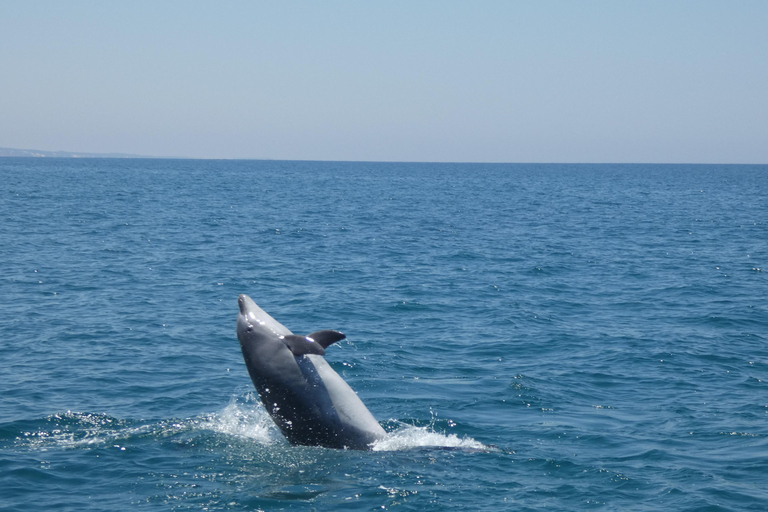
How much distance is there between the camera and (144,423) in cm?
1549

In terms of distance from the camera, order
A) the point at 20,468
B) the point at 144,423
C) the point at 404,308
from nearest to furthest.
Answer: the point at 20,468
the point at 144,423
the point at 404,308

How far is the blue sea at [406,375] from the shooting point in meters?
12.5

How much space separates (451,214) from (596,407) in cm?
5511

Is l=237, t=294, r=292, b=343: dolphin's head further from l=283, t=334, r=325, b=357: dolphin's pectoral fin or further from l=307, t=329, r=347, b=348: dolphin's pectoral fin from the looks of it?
l=307, t=329, r=347, b=348: dolphin's pectoral fin

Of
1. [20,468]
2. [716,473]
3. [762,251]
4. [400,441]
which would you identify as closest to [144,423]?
[20,468]

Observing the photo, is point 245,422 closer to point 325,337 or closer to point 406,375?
point 325,337

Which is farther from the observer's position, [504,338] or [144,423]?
[504,338]

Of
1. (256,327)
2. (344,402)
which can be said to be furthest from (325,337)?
(256,327)

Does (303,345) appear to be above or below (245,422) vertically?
above

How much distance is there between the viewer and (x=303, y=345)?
42.0ft

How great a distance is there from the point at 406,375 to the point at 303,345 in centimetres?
717

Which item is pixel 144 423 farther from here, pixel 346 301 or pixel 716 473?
pixel 346 301

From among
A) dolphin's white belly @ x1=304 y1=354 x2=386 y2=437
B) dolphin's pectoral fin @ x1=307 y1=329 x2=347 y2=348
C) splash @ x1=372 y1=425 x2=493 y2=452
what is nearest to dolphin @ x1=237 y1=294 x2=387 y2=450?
dolphin's white belly @ x1=304 y1=354 x2=386 y2=437

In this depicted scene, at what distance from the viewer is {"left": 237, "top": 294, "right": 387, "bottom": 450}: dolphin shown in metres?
13.5
